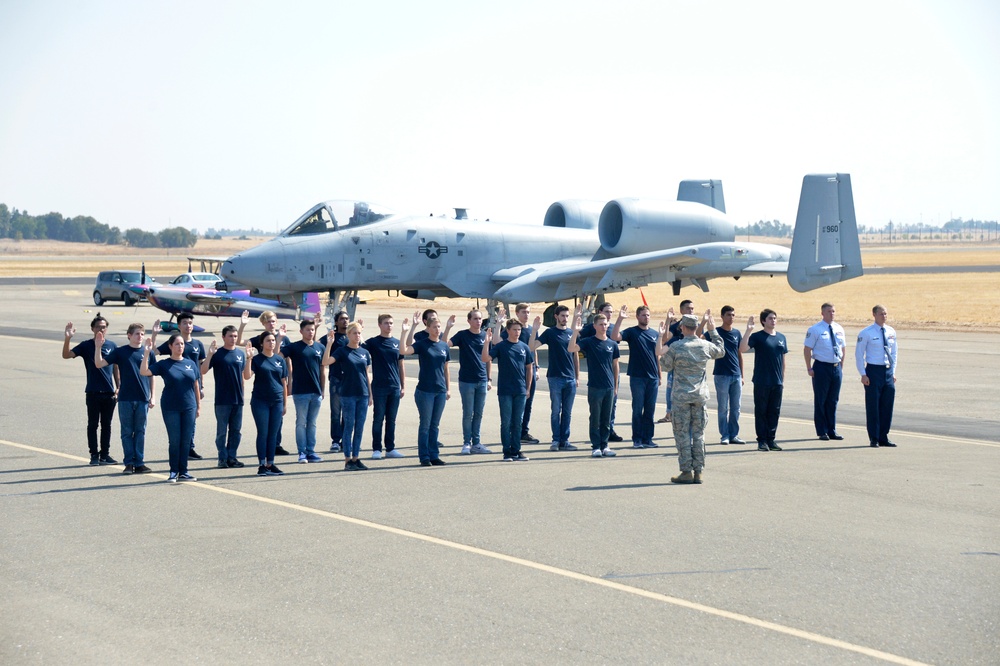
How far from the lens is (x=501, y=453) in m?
13.7

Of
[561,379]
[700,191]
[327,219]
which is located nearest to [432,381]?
[561,379]

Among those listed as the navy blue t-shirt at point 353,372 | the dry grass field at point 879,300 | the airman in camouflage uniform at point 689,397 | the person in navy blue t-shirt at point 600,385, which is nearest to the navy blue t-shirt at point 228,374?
the navy blue t-shirt at point 353,372

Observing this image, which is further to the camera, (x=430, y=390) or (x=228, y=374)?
(x=430, y=390)

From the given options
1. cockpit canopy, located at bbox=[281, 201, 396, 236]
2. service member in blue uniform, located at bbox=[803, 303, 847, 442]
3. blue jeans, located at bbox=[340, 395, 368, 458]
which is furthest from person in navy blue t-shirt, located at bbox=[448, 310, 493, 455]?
cockpit canopy, located at bbox=[281, 201, 396, 236]

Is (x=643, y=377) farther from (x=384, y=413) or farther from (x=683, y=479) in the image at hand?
(x=384, y=413)

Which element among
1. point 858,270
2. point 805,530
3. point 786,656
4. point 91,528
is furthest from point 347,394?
point 858,270

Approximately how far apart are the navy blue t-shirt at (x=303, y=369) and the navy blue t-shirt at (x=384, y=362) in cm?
63

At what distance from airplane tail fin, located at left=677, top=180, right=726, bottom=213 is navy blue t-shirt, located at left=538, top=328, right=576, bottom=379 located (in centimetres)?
2034

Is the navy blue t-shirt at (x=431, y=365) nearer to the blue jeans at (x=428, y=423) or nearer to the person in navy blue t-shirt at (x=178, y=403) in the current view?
the blue jeans at (x=428, y=423)

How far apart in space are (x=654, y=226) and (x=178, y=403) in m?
19.0

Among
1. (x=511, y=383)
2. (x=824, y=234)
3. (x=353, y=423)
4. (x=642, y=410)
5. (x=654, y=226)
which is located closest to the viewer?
(x=353, y=423)

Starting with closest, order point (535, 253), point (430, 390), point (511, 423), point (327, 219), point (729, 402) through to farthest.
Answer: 1. point (430, 390)
2. point (511, 423)
3. point (729, 402)
4. point (327, 219)
5. point (535, 253)

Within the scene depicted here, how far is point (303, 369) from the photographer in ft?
42.3

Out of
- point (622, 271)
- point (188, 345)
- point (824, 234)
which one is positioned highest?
point (824, 234)
